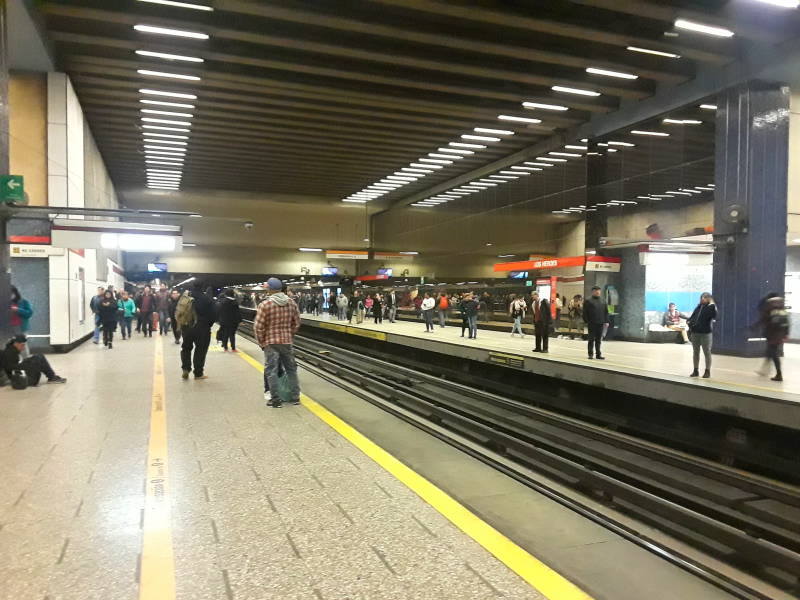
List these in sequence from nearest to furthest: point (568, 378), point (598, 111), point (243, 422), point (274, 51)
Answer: point (243, 422)
point (568, 378)
point (274, 51)
point (598, 111)

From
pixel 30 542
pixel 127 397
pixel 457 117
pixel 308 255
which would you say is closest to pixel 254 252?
pixel 308 255

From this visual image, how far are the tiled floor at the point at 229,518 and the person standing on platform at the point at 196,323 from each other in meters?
2.80

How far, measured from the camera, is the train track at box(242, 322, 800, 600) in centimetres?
347

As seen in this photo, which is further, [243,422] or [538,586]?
[243,422]

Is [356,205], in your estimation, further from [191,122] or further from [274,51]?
[274,51]

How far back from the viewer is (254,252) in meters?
39.2

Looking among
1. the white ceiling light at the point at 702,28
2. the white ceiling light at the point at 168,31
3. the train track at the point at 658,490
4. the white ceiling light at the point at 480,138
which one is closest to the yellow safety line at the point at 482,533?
the train track at the point at 658,490

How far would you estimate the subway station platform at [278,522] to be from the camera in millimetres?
2779

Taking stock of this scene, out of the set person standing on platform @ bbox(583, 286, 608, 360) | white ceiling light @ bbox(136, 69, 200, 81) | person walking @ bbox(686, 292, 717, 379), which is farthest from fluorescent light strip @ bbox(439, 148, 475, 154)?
person walking @ bbox(686, 292, 717, 379)

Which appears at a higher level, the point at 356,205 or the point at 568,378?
the point at 356,205

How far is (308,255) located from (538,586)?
38317 mm

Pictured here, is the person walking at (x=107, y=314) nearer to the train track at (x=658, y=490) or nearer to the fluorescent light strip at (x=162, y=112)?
the fluorescent light strip at (x=162, y=112)

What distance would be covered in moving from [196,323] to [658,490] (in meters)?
7.00

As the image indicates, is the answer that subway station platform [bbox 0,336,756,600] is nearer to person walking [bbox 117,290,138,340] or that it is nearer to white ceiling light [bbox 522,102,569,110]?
white ceiling light [bbox 522,102,569,110]
